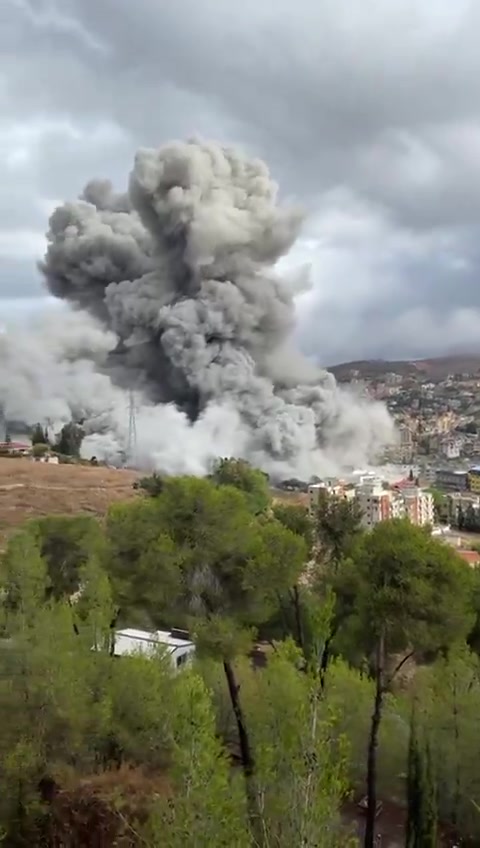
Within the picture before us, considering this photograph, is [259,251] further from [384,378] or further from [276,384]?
[384,378]

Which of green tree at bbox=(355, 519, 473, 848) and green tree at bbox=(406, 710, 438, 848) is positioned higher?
green tree at bbox=(355, 519, 473, 848)

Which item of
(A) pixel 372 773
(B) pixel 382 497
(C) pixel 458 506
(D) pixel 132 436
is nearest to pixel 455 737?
(A) pixel 372 773

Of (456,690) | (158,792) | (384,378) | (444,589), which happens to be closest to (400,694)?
(456,690)

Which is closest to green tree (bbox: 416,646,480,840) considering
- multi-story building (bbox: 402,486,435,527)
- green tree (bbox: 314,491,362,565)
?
green tree (bbox: 314,491,362,565)

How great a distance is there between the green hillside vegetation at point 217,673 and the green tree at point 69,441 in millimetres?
40323

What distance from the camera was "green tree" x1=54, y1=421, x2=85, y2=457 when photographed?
54.9 metres

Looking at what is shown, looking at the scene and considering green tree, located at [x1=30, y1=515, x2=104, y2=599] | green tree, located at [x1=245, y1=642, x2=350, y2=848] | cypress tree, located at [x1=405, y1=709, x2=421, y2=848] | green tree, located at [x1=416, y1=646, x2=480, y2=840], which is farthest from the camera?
green tree, located at [x1=30, y1=515, x2=104, y2=599]

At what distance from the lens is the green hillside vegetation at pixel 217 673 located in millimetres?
10398

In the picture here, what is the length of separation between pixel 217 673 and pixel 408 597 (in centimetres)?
419

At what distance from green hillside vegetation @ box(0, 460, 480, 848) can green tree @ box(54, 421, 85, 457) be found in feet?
132

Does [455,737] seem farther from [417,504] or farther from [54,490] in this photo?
[417,504]

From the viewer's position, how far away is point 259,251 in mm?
57875

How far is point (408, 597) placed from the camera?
11.7m

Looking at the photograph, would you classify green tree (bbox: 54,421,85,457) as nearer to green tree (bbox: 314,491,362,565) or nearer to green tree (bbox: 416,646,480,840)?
green tree (bbox: 314,491,362,565)
